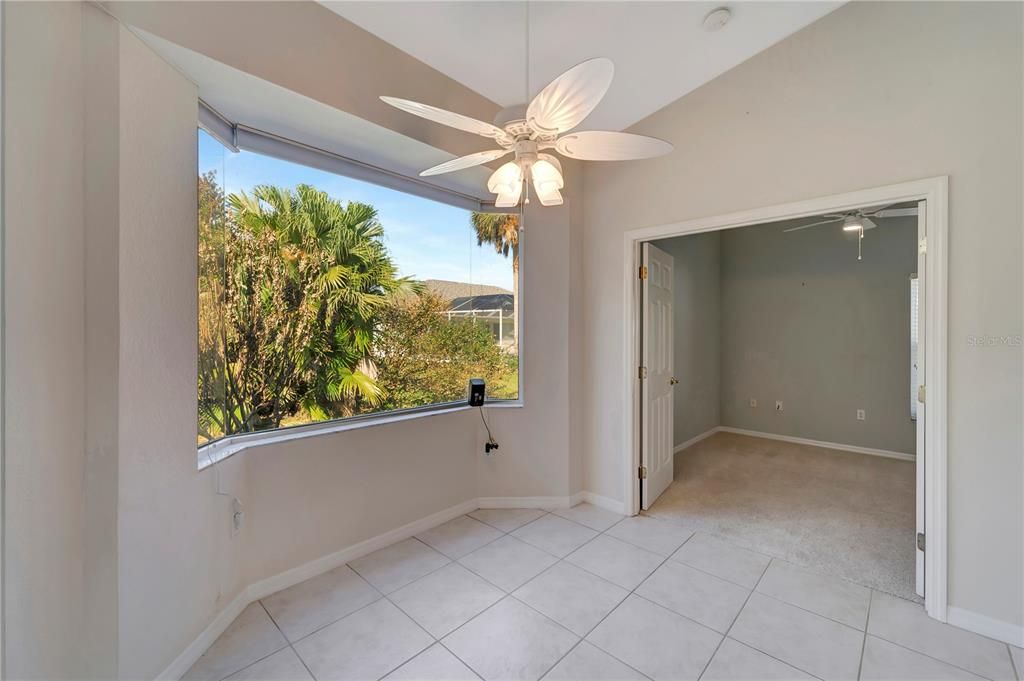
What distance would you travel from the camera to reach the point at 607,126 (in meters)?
2.93

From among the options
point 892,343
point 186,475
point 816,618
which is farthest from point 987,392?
point 186,475

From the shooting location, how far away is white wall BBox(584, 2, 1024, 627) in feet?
5.62

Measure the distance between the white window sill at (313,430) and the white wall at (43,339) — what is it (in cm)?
49

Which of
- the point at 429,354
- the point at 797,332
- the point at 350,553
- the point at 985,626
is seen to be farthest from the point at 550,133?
the point at 797,332

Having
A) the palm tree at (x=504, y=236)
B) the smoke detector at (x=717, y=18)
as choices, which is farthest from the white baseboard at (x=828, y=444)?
the smoke detector at (x=717, y=18)

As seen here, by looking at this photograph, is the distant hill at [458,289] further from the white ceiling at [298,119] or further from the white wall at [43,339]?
the white wall at [43,339]

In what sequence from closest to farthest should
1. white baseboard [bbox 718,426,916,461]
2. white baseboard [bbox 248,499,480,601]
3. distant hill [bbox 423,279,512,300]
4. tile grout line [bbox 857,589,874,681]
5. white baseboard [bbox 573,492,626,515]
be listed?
tile grout line [bbox 857,589,874,681] → white baseboard [bbox 248,499,480,601] → distant hill [bbox 423,279,512,300] → white baseboard [bbox 573,492,626,515] → white baseboard [bbox 718,426,916,461]

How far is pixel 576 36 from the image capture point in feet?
6.82

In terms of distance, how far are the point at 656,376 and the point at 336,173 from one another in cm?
270

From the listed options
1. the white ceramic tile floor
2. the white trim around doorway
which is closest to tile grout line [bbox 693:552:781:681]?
the white ceramic tile floor

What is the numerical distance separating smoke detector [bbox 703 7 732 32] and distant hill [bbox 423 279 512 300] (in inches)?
76.4

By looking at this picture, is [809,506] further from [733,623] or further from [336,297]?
[336,297]

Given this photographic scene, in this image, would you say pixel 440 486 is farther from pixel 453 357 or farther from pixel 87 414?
pixel 87 414

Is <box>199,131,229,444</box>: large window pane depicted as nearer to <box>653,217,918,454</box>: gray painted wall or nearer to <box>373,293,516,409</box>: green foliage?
<box>373,293,516,409</box>: green foliage
